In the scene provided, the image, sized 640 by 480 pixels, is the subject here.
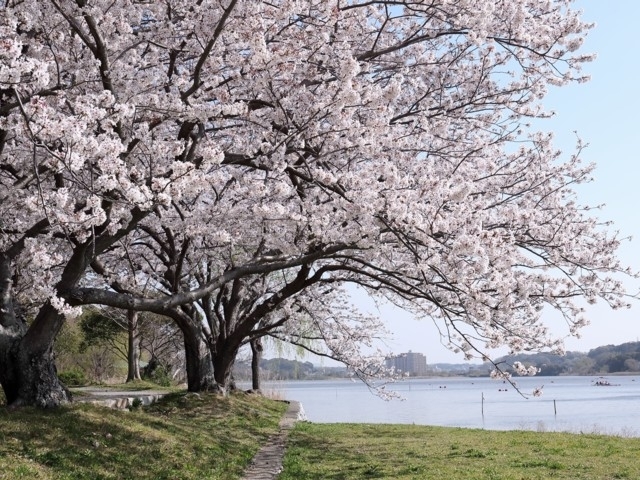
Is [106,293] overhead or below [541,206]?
below

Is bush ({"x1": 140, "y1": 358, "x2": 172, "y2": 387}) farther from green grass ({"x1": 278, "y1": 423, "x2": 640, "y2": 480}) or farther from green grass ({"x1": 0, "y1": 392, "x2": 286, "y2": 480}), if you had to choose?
green grass ({"x1": 0, "y1": 392, "x2": 286, "y2": 480})

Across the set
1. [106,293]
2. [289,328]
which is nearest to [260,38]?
[106,293]

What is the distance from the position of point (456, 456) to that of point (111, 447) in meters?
5.75

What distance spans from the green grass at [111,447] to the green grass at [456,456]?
3.80 feet

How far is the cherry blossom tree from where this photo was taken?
8344 millimetres

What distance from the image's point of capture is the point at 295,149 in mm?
9922

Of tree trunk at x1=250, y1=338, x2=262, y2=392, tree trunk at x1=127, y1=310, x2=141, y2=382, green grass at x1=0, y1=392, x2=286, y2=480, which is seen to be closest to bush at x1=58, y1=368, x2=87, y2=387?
tree trunk at x1=127, y1=310, x2=141, y2=382

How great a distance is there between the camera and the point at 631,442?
13.7m

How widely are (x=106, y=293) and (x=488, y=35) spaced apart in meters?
6.82

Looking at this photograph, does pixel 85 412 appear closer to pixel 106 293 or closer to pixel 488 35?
pixel 106 293

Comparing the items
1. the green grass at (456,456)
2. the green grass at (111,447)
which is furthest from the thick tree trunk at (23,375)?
the green grass at (456,456)

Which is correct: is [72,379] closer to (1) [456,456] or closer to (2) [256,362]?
(2) [256,362]

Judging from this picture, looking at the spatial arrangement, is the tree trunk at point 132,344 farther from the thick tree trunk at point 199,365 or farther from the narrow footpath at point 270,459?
the narrow footpath at point 270,459

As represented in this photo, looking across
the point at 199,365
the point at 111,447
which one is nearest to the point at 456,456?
the point at 111,447
